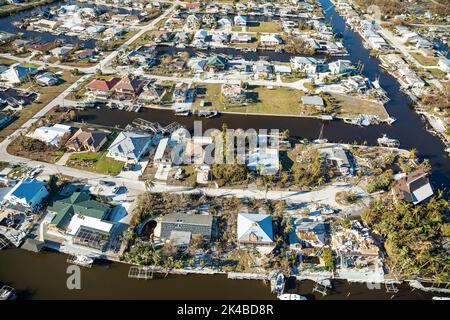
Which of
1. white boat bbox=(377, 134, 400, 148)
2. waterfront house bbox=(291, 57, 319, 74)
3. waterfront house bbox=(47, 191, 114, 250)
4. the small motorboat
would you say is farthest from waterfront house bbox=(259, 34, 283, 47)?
the small motorboat

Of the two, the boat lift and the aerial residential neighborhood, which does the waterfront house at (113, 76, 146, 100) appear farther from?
the boat lift

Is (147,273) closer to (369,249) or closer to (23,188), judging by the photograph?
(23,188)

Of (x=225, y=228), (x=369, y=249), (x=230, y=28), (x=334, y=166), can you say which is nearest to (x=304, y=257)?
(x=369, y=249)

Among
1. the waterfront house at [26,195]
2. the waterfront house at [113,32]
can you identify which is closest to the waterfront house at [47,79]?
the waterfront house at [113,32]

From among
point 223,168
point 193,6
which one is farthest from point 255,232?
point 193,6

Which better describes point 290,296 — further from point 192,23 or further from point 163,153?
point 192,23

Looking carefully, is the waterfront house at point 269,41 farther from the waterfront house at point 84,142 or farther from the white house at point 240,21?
the waterfront house at point 84,142
